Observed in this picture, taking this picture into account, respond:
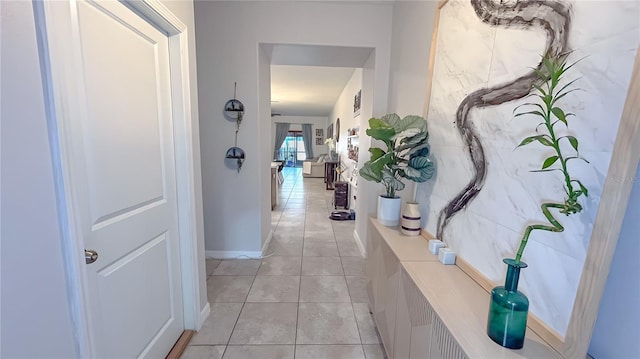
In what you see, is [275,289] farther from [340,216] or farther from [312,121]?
[312,121]

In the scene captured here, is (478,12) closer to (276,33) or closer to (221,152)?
(276,33)

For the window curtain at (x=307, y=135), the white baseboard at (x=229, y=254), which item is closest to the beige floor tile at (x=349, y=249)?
the white baseboard at (x=229, y=254)

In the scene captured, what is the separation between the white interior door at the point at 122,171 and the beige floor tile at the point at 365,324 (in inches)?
50.9

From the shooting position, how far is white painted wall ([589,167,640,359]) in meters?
0.66

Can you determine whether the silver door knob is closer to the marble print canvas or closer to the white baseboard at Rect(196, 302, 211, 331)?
the white baseboard at Rect(196, 302, 211, 331)

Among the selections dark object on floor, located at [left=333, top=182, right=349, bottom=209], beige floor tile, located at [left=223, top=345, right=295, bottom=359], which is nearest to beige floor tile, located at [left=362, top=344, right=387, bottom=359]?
beige floor tile, located at [left=223, top=345, right=295, bottom=359]

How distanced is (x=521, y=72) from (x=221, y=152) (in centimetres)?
260

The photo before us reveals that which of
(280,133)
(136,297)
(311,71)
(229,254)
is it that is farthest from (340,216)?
(280,133)

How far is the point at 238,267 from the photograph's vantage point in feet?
9.39

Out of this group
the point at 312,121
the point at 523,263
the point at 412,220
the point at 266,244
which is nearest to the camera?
the point at 523,263

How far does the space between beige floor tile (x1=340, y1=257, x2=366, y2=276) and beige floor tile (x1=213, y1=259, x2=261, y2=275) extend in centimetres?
96

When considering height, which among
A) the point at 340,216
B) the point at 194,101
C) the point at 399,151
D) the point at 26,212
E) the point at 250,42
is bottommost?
the point at 340,216

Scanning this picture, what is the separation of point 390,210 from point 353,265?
4.33 feet

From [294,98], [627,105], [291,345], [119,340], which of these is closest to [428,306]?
[627,105]
